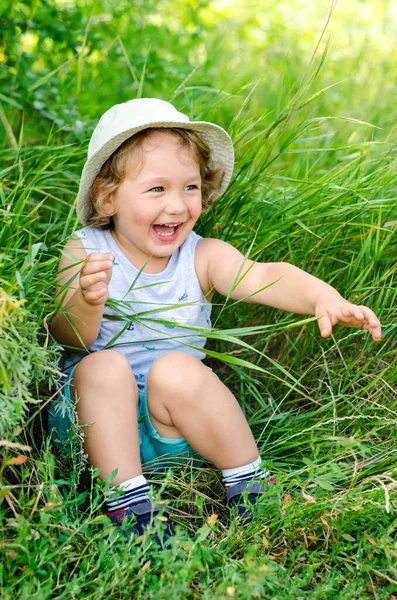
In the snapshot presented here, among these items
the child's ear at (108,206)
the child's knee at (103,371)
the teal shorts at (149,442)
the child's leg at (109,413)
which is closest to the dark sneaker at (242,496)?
the teal shorts at (149,442)

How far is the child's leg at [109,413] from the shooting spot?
187 cm

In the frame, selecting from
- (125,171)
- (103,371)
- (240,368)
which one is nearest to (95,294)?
(103,371)

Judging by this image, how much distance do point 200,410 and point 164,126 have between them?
810 millimetres

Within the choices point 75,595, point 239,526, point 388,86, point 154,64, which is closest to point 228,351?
point 239,526

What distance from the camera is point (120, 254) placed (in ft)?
7.35

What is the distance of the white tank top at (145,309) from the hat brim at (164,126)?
0.32 ft

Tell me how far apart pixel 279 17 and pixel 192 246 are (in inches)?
161

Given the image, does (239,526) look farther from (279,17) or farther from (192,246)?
(279,17)

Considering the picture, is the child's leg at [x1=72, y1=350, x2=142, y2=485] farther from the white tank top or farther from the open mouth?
→ the open mouth

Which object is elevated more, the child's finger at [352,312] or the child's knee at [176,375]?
the child's finger at [352,312]

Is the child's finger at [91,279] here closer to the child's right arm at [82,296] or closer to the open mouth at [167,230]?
the child's right arm at [82,296]

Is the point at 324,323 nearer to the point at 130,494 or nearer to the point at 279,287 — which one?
the point at 279,287

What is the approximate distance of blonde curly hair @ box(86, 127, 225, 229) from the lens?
2121 mm

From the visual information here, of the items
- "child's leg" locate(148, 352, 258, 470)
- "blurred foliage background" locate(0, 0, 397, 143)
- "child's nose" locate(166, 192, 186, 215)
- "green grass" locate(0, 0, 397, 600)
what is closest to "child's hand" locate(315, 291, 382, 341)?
"green grass" locate(0, 0, 397, 600)
